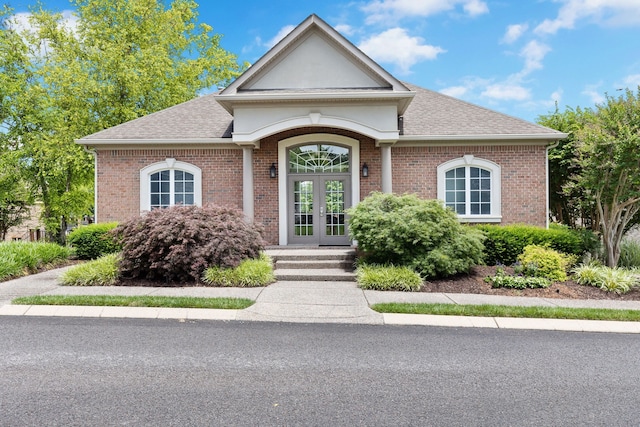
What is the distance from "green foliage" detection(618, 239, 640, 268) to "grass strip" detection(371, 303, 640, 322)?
5933 mm

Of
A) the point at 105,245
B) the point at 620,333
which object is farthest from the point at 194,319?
the point at 105,245

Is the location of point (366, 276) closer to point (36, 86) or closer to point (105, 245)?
point (105, 245)

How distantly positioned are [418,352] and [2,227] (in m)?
33.4

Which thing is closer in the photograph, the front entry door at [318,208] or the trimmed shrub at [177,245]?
the trimmed shrub at [177,245]

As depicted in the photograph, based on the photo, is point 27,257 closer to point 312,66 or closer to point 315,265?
point 315,265

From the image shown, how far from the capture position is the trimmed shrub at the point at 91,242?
13.1 metres

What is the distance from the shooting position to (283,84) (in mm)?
12867

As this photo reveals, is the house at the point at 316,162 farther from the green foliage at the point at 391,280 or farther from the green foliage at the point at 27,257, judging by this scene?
the green foliage at the point at 391,280

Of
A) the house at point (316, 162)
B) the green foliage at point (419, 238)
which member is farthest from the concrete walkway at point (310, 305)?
the house at point (316, 162)

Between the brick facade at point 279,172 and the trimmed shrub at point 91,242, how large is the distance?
0.96 m

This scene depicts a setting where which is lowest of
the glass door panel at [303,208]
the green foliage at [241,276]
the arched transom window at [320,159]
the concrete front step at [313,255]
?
the green foliage at [241,276]

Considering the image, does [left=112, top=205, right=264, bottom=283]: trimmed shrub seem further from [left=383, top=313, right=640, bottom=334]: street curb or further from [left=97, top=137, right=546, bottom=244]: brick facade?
[left=383, top=313, right=640, bottom=334]: street curb

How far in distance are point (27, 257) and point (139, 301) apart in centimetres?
573

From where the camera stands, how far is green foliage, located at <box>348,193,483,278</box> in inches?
392
